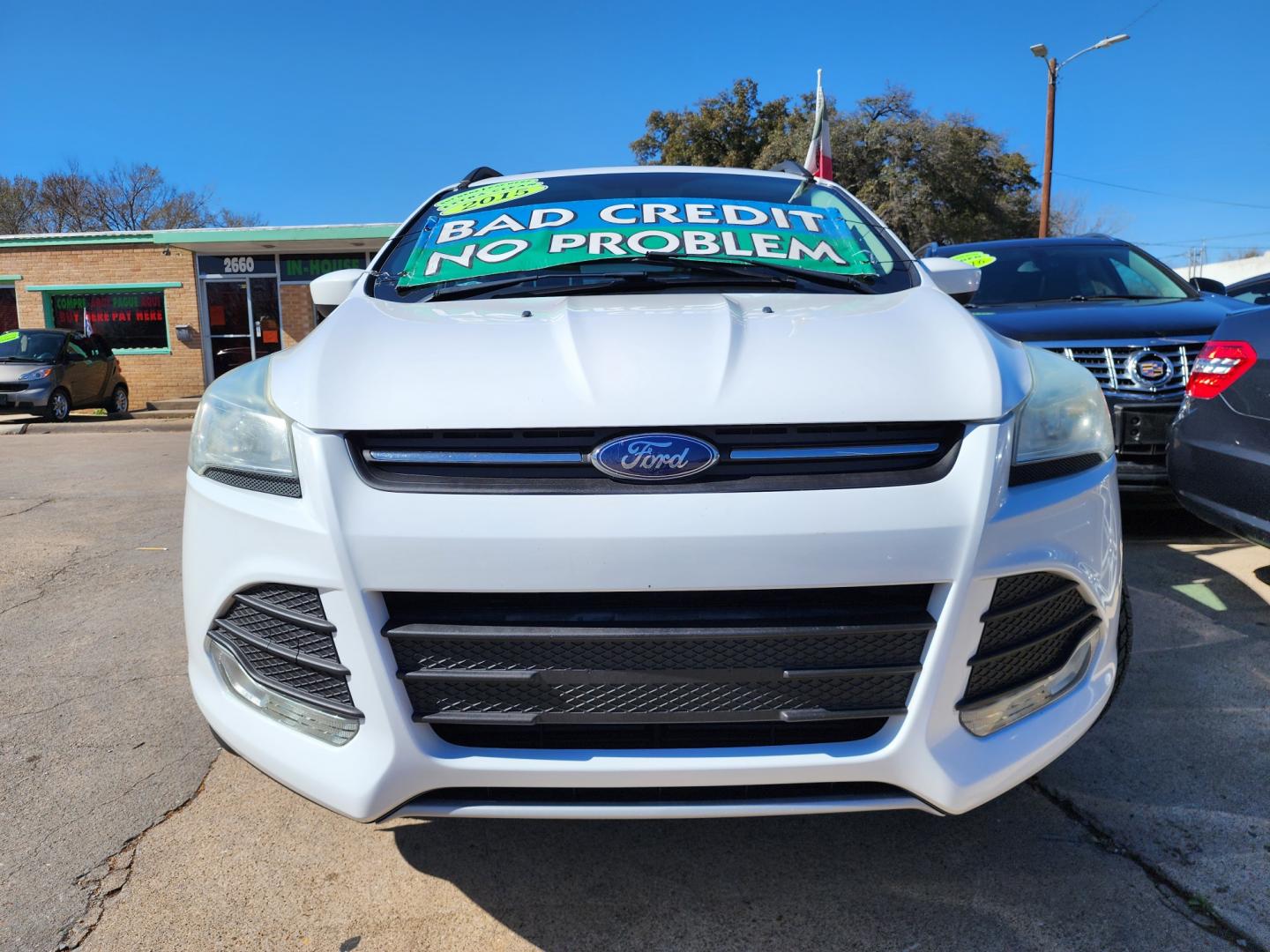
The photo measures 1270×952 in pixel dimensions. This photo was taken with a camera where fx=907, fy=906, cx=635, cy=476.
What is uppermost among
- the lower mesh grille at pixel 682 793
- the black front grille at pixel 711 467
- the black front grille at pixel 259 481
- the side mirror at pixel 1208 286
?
the side mirror at pixel 1208 286

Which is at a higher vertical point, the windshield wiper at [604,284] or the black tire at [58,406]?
the windshield wiper at [604,284]

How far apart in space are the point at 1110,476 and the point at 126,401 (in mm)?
Answer: 18225

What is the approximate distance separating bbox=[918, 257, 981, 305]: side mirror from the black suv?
70.3 inches

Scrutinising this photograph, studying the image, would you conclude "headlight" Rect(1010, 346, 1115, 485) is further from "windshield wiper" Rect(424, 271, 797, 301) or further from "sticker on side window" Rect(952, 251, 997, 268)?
"sticker on side window" Rect(952, 251, 997, 268)

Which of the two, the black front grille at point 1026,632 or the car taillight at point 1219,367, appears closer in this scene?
the black front grille at point 1026,632

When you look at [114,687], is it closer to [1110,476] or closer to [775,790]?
[775,790]

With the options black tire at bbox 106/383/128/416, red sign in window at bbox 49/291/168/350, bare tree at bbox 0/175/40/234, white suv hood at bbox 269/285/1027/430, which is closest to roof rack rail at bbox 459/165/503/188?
white suv hood at bbox 269/285/1027/430

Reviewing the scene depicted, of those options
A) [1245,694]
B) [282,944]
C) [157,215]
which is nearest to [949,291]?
[1245,694]

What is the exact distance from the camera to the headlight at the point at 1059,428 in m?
1.72

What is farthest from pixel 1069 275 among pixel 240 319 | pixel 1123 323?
pixel 240 319

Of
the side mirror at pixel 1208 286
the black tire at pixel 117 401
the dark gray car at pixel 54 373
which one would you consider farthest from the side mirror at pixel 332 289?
the black tire at pixel 117 401

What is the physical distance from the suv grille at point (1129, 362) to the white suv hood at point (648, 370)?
267 centimetres

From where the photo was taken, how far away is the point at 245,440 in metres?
1.80

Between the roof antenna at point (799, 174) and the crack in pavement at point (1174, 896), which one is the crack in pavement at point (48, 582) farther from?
the crack in pavement at point (1174, 896)
